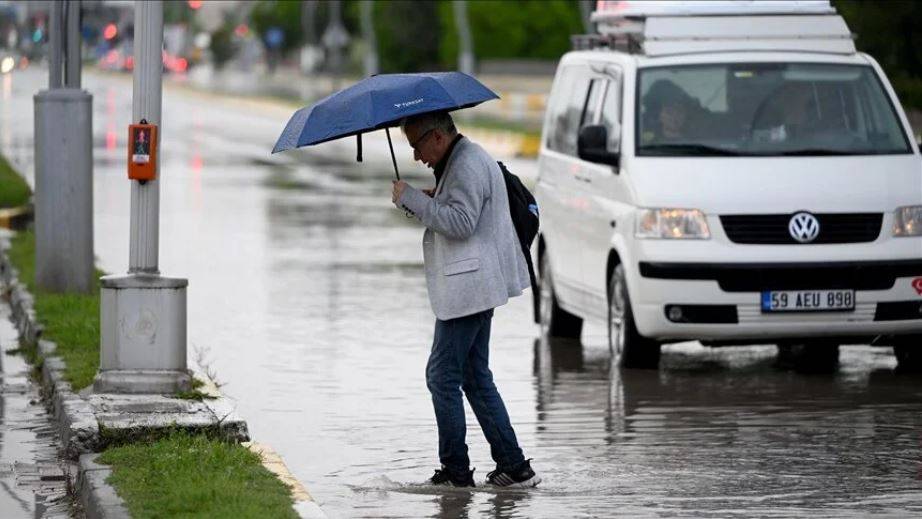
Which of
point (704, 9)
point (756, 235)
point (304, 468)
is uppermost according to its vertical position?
point (704, 9)

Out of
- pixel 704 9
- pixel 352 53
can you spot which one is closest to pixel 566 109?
pixel 704 9

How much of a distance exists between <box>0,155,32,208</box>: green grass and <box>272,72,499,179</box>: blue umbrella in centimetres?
1504

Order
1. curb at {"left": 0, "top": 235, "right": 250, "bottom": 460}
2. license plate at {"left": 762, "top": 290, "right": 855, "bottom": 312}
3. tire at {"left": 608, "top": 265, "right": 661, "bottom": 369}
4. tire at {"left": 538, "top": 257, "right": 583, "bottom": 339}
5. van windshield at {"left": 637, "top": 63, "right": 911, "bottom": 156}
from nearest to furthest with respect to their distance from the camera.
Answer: curb at {"left": 0, "top": 235, "right": 250, "bottom": 460} → license plate at {"left": 762, "top": 290, "right": 855, "bottom": 312} → tire at {"left": 608, "top": 265, "right": 661, "bottom": 369} → van windshield at {"left": 637, "top": 63, "right": 911, "bottom": 156} → tire at {"left": 538, "top": 257, "right": 583, "bottom": 339}

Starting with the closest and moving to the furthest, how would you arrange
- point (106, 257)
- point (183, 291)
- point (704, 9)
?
point (183, 291) → point (704, 9) → point (106, 257)

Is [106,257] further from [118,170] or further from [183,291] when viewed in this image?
[118,170]

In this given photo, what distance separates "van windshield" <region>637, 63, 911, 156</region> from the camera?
1276cm

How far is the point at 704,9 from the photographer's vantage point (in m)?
13.6

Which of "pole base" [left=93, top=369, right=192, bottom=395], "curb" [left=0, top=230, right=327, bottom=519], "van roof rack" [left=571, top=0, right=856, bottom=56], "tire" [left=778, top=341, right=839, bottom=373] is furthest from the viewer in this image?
"van roof rack" [left=571, top=0, right=856, bottom=56]

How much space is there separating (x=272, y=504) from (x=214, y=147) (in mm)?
36121

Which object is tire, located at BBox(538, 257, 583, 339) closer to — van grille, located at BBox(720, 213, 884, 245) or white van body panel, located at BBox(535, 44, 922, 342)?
white van body panel, located at BBox(535, 44, 922, 342)

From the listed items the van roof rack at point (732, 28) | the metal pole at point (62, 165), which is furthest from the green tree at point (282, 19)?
the van roof rack at point (732, 28)

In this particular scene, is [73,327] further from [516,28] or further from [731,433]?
[516,28]

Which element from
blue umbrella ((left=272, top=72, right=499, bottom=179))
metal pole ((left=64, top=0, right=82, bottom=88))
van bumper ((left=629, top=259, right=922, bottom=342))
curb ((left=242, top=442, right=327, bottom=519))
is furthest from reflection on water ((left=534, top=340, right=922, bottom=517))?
metal pole ((left=64, top=0, right=82, bottom=88))

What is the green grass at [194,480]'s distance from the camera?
7.83 metres
